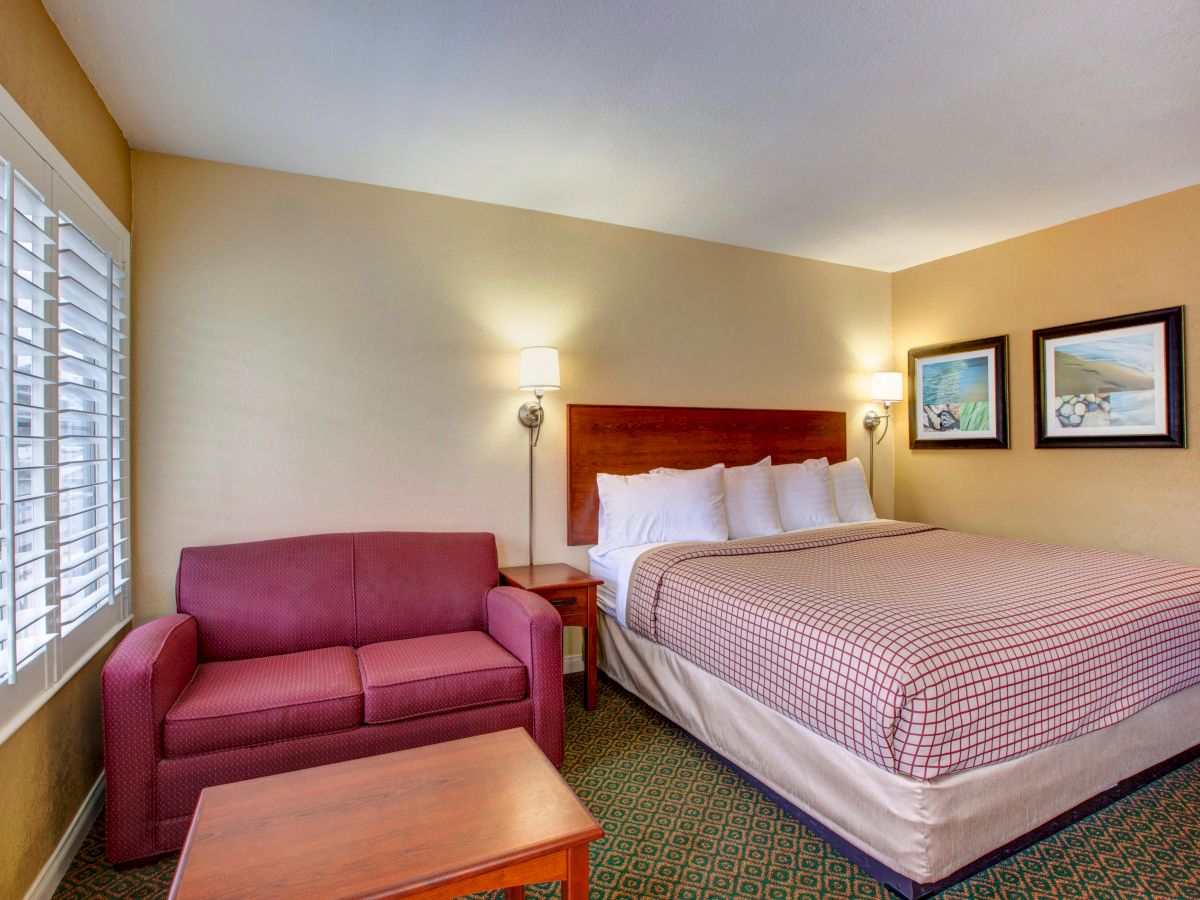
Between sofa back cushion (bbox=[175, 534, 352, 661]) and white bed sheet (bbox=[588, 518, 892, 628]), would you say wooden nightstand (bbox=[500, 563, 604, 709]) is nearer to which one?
white bed sheet (bbox=[588, 518, 892, 628])

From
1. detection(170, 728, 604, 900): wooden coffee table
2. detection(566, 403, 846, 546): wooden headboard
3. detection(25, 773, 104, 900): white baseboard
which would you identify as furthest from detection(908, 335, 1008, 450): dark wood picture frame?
detection(25, 773, 104, 900): white baseboard

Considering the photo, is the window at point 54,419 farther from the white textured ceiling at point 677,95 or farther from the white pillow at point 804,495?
the white pillow at point 804,495

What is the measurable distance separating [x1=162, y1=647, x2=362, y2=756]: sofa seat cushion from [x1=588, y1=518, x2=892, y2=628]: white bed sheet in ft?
4.10

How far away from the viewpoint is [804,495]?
374 cm

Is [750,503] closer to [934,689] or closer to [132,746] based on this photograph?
[934,689]

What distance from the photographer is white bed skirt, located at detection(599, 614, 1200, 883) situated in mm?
1659

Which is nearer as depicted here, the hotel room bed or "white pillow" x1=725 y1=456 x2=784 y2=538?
the hotel room bed

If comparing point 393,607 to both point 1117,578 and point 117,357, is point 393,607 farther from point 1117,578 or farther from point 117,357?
point 1117,578

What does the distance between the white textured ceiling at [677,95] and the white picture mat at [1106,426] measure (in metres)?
0.70

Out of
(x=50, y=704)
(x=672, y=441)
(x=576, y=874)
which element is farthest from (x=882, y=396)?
(x=50, y=704)

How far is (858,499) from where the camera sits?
13.0 feet

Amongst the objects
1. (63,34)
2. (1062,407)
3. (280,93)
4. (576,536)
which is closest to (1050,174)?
(1062,407)

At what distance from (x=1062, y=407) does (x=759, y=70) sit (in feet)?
9.36

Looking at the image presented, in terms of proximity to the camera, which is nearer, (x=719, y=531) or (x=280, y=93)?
(x=280, y=93)
